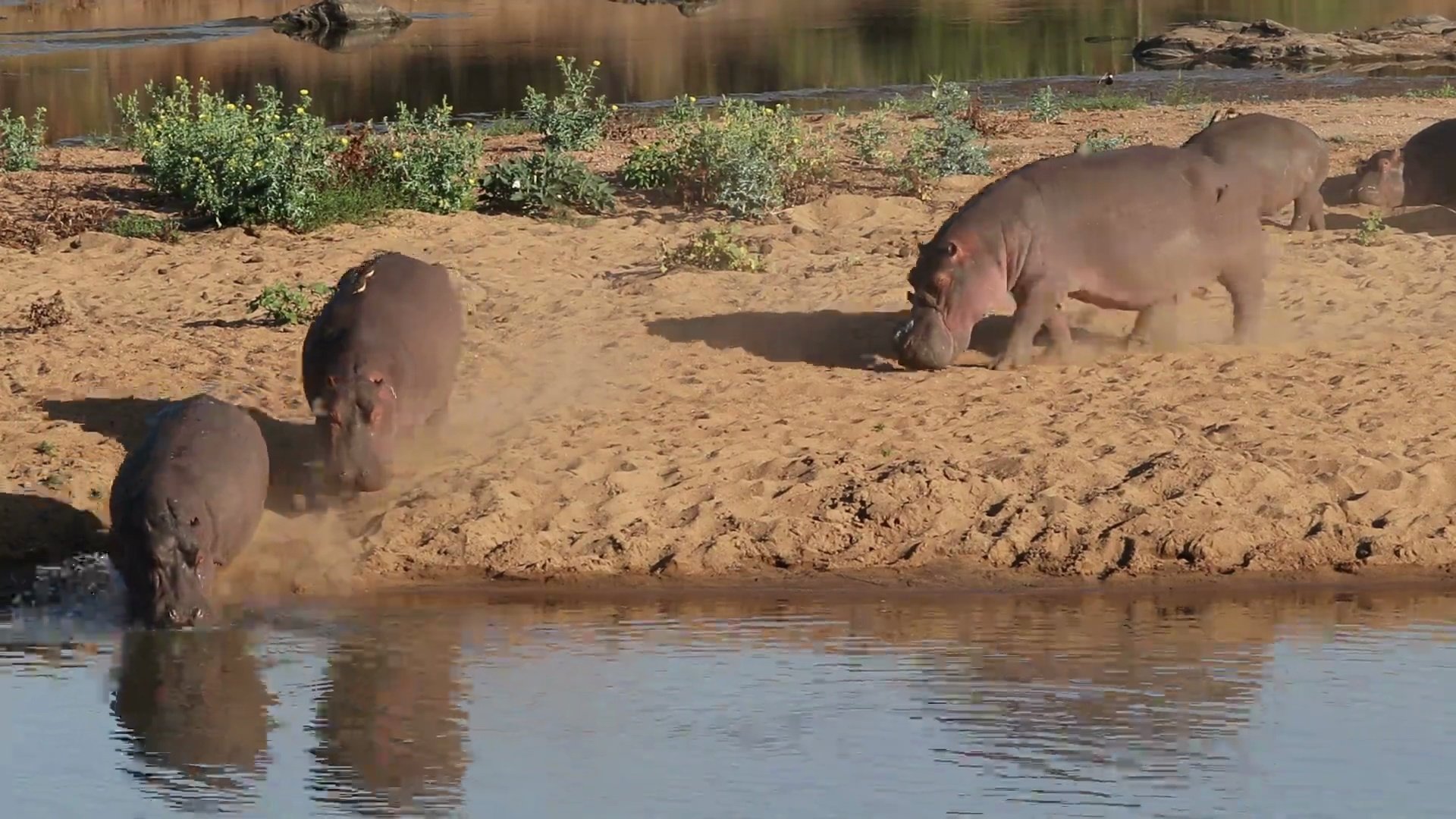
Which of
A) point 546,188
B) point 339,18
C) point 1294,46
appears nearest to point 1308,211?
point 546,188

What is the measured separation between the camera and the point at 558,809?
246 inches

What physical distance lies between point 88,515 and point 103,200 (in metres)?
Result: 5.54

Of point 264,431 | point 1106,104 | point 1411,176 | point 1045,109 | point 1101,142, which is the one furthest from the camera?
point 1106,104

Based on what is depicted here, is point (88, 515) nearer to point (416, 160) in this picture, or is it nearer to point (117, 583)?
point (117, 583)

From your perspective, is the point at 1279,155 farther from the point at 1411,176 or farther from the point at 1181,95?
the point at 1181,95

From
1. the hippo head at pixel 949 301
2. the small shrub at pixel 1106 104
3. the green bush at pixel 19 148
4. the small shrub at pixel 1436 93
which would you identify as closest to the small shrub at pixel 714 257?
the hippo head at pixel 949 301

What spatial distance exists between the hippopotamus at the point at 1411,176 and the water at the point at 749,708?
669 cm

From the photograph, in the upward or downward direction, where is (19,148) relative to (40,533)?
upward

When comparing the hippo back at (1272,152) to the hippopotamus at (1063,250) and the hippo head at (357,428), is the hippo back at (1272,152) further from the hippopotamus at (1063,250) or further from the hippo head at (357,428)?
the hippo head at (357,428)

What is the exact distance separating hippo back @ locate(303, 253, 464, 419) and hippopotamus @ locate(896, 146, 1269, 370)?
228cm

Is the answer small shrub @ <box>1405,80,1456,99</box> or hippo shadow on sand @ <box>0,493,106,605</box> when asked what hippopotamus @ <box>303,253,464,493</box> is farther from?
small shrub @ <box>1405,80,1456,99</box>

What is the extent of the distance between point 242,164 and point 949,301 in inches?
200

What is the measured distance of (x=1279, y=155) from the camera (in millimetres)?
12977

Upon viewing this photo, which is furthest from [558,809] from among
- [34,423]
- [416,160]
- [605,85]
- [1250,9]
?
[1250,9]
